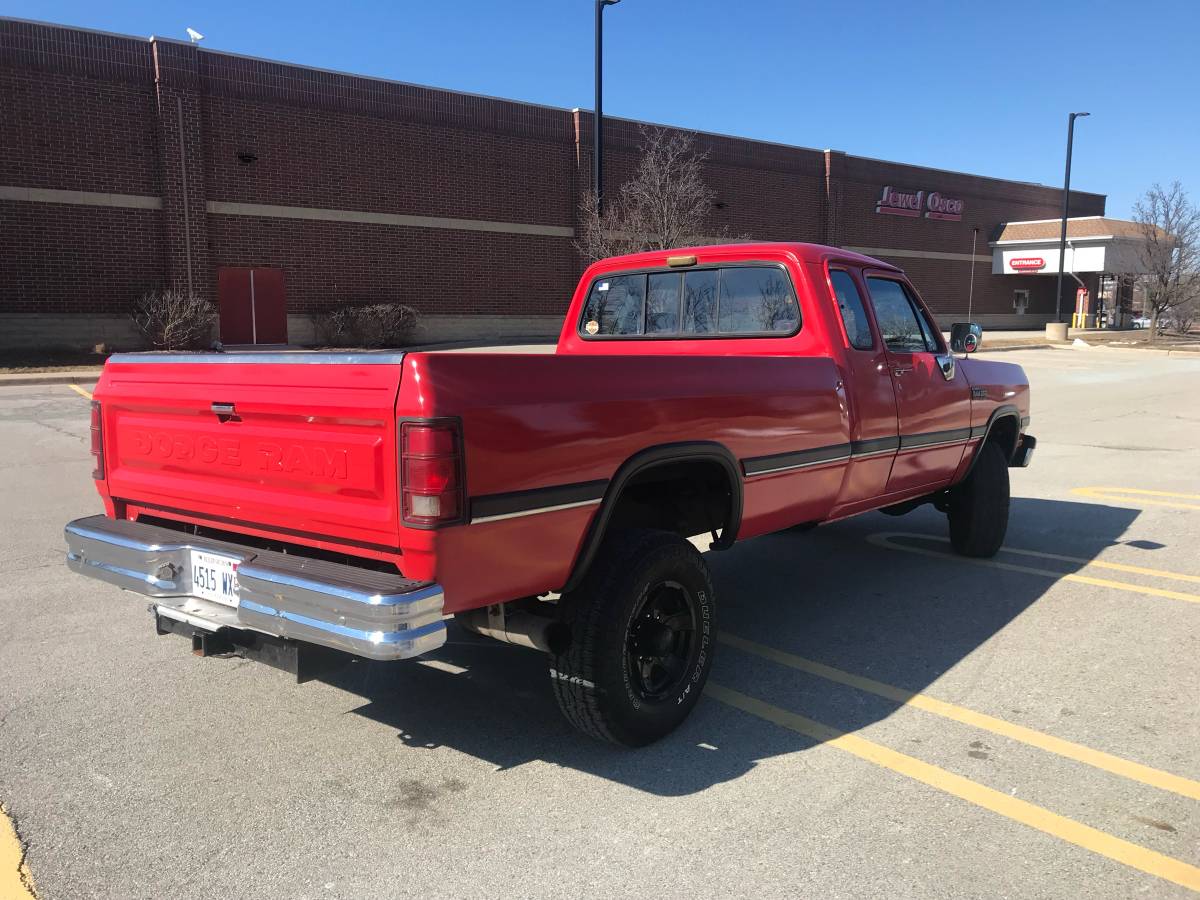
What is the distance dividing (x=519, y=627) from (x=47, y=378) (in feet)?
62.1

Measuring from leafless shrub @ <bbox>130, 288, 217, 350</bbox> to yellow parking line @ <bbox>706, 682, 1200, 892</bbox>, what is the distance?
21.1 metres

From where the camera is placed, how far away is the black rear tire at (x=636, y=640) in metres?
3.34

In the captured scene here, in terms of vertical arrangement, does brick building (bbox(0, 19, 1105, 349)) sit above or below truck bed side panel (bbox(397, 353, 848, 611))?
above

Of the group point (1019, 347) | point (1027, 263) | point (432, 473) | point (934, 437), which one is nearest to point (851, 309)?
point (934, 437)

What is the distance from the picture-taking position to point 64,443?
1116 centimetres

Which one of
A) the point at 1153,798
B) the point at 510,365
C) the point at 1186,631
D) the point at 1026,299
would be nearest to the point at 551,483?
the point at 510,365

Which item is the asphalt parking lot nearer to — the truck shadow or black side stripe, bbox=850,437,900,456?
the truck shadow

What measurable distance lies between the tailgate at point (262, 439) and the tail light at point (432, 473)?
71 millimetres

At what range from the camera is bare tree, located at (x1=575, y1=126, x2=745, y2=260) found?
25594 millimetres

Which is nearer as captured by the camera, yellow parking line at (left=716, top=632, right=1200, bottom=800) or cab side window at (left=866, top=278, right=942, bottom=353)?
yellow parking line at (left=716, top=632, right=1200, bottom=800)

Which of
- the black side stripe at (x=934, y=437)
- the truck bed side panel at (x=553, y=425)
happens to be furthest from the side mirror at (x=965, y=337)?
the truck bed side panel at (x=553, y=425)

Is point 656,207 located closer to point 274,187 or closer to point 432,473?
point 274,187

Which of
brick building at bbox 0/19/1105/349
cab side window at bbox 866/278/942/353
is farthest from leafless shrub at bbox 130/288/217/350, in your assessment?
cab side window at bbox 866/278/942/353

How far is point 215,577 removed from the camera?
10.9 ft
